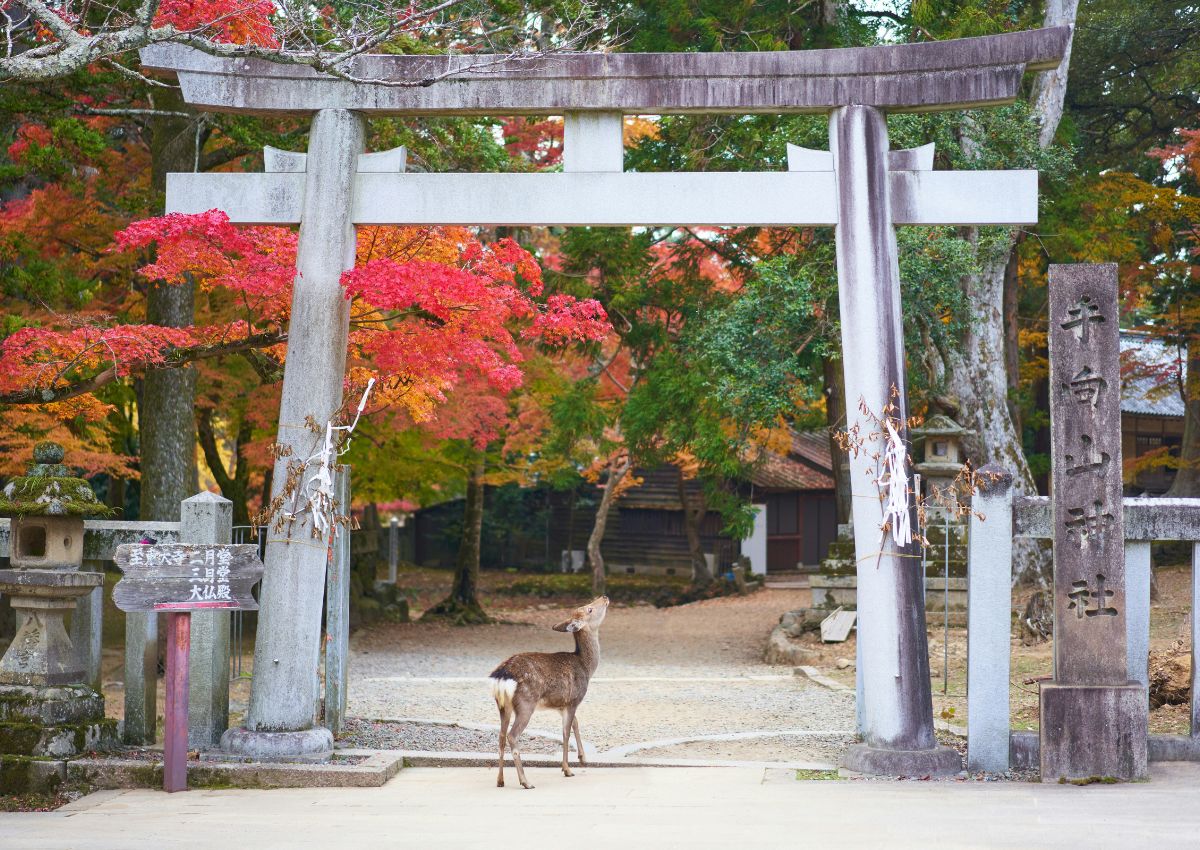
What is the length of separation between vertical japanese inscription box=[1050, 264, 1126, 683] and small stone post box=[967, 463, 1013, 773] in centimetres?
36

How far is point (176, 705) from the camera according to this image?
7508 mm

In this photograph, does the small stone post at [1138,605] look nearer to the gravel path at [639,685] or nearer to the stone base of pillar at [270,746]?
the gravel path at [639,685]

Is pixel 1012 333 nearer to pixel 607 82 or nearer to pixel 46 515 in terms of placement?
pixel 607 82

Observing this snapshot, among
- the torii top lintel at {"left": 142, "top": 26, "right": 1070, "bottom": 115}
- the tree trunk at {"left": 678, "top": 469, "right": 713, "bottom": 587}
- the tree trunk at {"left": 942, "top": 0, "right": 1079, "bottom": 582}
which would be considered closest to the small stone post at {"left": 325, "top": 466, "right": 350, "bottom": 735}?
the torii top lintel at {"left": 142, "top": 26, "right": 1070, "bottom": 115}

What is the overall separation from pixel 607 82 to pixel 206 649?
5.11 metres

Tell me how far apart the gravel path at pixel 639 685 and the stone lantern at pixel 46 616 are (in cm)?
268

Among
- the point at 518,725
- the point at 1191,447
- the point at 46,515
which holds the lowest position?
the point at 518,725

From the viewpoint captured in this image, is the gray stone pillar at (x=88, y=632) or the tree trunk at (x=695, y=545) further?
the tree trunk at (x=695, y=545)

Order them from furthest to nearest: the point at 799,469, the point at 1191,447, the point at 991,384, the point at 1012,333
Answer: the point at 799,469, the point at 1012,333, the point at 1191,447, the point at 991,384

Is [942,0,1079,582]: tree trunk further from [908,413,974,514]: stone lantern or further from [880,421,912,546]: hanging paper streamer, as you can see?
[880,421,912,546]: hanging paper streamer

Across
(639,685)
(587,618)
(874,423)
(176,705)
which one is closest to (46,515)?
(176,705)

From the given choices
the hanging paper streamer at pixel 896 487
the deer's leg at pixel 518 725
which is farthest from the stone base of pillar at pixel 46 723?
the hanging paper streamer at pixel 896 487

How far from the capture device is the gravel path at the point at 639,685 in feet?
35.4

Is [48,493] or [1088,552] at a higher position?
[48,493]
